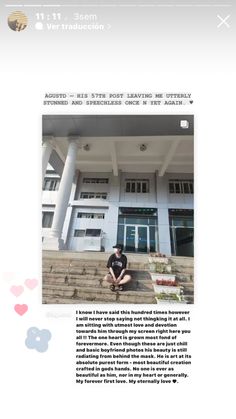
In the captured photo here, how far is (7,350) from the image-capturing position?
1.07 meters

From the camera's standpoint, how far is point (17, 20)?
1155mm

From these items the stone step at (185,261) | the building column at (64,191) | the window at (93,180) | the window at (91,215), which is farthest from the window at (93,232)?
the stone step at (185,261)

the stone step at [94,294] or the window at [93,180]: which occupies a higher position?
the window at [93,180]

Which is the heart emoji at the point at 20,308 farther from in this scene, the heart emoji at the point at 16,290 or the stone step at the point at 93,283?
the stone step at the point at 93,283

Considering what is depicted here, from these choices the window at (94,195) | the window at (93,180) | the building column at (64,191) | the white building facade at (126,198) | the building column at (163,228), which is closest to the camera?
the building column at (64,191)

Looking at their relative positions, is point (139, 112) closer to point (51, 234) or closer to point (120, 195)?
point (51, 234)

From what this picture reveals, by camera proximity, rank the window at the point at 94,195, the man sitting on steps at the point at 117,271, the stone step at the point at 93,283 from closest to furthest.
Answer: the stone step at the point at 93,283, the man sitting on steps at the point at 117,271, the window at the point at 94,195

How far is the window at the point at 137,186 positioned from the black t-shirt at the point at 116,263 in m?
2.27

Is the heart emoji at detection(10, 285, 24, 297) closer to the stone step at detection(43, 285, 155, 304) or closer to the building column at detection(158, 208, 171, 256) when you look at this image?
the stone step at detection(43, 285, 155, 304)

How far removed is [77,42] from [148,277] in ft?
4.17

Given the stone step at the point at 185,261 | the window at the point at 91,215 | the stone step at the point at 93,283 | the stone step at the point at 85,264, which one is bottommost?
the stone step at the point at 93,283

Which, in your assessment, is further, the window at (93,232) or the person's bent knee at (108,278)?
the window at (93,232)

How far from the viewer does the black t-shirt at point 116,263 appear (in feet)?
4.88

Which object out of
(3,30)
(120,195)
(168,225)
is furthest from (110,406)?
(120,195)
